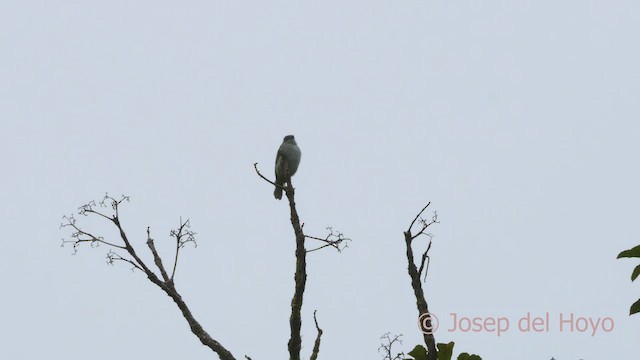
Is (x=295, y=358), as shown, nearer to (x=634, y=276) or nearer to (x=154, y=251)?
(x=154, y=251)

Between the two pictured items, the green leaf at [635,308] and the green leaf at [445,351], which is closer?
the green leaf at [635,308]

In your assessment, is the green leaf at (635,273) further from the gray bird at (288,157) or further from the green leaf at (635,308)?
the gray bird at (288,157)

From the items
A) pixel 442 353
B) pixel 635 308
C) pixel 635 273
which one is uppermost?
pixel 442 353

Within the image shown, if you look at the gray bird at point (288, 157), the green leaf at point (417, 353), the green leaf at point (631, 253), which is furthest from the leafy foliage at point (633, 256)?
the gray bird at point (288, 157)

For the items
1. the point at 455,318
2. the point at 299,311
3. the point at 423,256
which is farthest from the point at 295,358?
the point at 455,318

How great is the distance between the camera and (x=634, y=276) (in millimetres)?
4883

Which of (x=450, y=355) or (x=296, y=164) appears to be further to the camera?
(x=296, y=164)

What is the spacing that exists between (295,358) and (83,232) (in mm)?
3541

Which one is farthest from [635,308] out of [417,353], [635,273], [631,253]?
[417,353]

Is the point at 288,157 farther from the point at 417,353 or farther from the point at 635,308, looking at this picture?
the point at 635,308

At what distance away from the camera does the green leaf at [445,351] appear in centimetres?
568

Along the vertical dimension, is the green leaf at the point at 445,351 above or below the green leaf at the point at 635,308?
above

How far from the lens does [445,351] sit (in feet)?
18.7

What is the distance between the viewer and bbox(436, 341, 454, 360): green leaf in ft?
18.6
